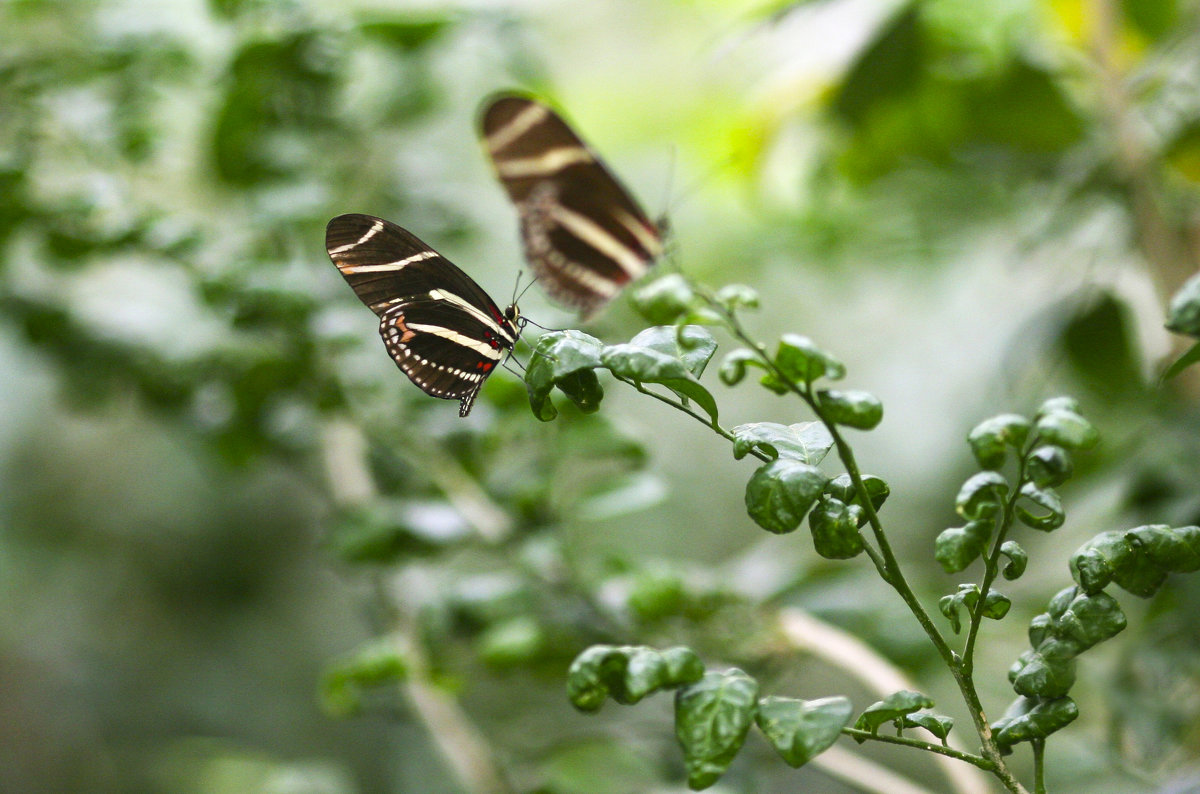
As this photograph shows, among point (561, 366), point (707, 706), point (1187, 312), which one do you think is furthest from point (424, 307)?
point (1187, 312)

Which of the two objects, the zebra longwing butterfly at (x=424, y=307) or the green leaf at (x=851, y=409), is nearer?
the green leaf at (x=851, y=409)

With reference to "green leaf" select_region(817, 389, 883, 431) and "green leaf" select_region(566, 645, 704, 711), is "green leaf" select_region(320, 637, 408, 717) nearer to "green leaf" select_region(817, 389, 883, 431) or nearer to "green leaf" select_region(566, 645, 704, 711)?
"green leaf" select_region(566, 645, 704, 711)

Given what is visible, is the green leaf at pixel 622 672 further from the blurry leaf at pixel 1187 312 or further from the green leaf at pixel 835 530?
the blurry leaf at pixel 1187 312

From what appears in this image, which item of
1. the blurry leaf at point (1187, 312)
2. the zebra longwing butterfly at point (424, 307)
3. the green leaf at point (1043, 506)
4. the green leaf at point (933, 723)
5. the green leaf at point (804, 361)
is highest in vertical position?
the zebra longwing butterfly at point (424, 307)

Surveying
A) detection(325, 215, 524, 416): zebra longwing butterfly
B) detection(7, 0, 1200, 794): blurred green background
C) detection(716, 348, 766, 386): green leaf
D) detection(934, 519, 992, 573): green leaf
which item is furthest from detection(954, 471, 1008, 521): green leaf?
detection(7, 0, 1200, 794): blurred green background

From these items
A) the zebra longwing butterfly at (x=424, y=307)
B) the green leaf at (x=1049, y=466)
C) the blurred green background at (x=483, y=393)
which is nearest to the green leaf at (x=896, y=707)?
the green leaf at (x=1049, y=466)

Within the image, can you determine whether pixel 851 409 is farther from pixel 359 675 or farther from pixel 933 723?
pixel 359 675

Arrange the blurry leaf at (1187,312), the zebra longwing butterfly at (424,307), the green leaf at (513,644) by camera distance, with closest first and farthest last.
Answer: the blurry leaf at (1187,312)
the zebra longwing butterfly at (424,307)
the green leaf at (513,644)

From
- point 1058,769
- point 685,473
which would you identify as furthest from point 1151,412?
point 685,473
